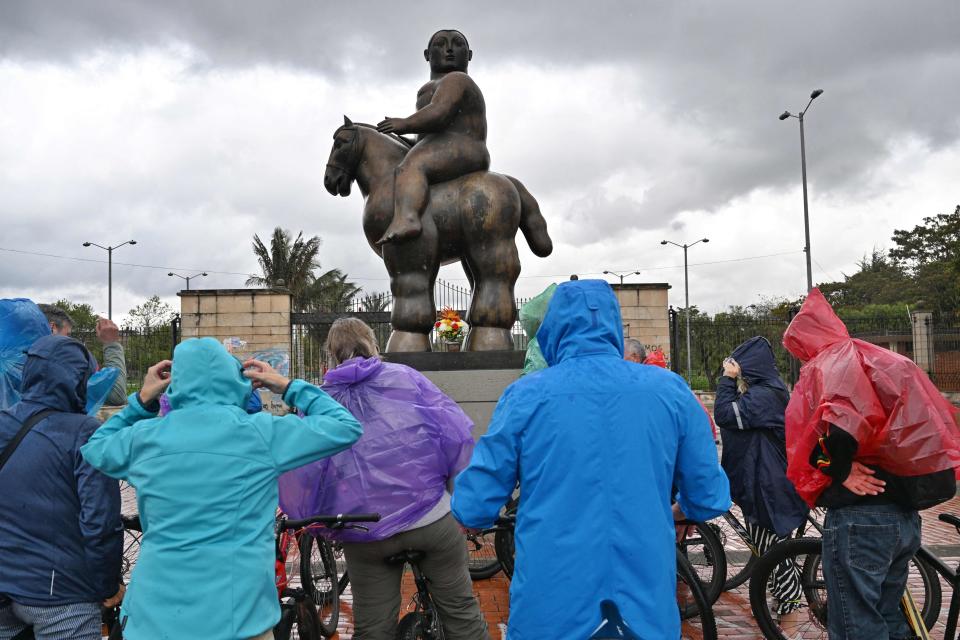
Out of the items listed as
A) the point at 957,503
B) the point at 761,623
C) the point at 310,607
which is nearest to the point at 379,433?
the point at 310,607

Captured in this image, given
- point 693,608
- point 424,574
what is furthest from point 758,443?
point 424,574

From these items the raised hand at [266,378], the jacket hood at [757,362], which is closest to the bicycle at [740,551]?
the jacket hood at [757,362]

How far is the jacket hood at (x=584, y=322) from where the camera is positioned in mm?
2424

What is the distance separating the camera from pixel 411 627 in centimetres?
325

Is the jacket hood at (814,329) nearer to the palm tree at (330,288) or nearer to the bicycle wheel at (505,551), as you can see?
the bicycle wheel at (505,551)

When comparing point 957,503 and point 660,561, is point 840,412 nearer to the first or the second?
point 660,561

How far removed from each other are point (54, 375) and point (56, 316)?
6.01ft

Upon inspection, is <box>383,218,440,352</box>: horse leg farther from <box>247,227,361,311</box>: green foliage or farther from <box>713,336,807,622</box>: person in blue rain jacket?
<box>247,227,361,311</box>: green foliage

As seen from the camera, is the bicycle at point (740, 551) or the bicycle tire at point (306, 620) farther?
the bicycle at point (740, 551)

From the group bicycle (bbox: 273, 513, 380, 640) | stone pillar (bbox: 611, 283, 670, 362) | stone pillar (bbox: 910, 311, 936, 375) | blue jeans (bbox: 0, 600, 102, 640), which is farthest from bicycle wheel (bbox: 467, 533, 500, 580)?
stone pillar (bbox: 910, 311, 936, 375)

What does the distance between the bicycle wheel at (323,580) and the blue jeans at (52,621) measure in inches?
64.2

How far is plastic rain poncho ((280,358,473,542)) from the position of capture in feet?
10.1

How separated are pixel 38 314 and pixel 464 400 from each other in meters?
3.39

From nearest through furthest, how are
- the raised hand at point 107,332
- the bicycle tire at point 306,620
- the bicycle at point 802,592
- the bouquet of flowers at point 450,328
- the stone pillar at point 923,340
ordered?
the bicycle tire at point 306,620
the bicycle at point 802,592
the raised hand at point 107,332
the bouquet of flowers at point 450,328
the stone pillar at point 923,340
